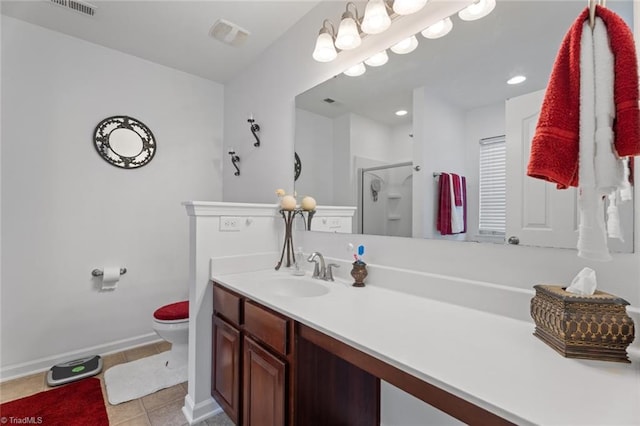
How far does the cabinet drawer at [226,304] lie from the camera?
1384 millimetres

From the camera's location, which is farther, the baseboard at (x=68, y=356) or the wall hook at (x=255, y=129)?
the wall hook at (x=255, y=129)

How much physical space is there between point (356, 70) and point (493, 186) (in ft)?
3.31

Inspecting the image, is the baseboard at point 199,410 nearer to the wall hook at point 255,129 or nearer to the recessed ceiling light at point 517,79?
the wall hook at point 255,129

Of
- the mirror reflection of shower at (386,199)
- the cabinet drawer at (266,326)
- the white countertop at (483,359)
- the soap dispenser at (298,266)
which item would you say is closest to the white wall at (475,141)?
the mirror reflection of shower at (386,199)

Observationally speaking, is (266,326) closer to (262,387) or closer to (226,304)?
(262,387)

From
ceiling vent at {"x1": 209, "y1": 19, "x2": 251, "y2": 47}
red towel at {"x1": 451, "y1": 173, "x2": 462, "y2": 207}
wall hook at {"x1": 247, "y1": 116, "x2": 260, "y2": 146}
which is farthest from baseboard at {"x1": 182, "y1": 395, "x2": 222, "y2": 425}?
ceiling vent at {"x1": 209, "y1": 19, "x2": 251, "y2": 47}

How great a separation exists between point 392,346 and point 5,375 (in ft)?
9.24

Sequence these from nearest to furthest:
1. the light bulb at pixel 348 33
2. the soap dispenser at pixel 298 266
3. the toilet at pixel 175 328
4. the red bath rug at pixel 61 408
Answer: the light bulb at pixel 348 33 → the red bath rug at pixel 61 408 → the soap dispenser at pixel 298 266 → the toilet at pixel 175 328

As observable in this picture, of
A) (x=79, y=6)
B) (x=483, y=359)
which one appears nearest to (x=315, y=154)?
(x=483, y=359)

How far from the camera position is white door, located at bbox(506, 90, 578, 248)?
0.89 meters

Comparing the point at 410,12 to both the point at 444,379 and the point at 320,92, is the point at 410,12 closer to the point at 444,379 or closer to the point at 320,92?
the point at 320,92

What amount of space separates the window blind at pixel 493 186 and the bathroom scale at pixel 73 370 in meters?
2.74

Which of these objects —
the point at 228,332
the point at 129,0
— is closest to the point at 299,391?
the point at 228,332

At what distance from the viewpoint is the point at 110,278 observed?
230 cm
